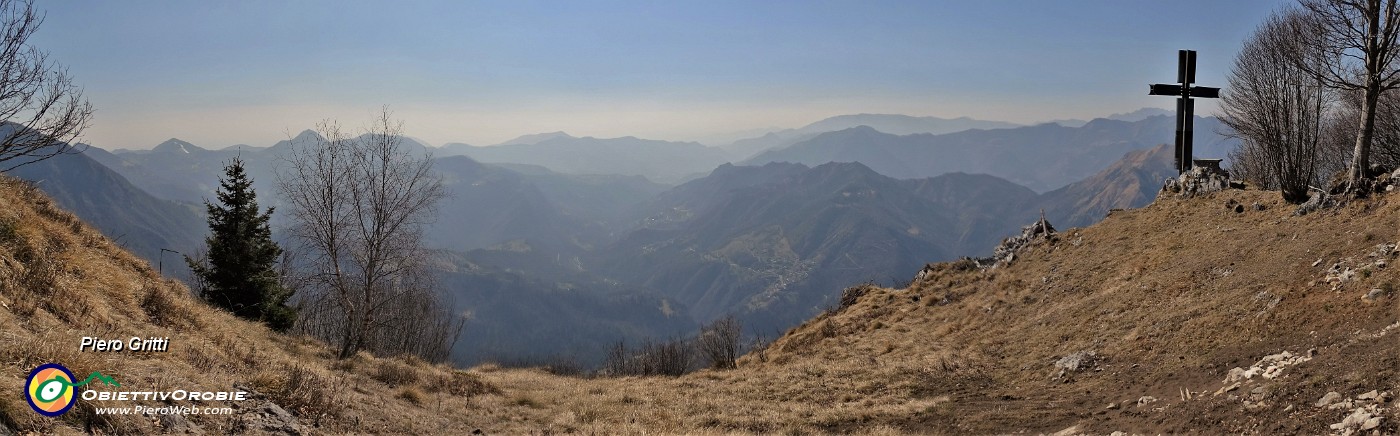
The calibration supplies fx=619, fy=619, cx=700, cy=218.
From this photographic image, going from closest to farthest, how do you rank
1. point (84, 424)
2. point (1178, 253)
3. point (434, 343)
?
1. point (84, 424)
2. point (1178, 253)
3. point (434, 343)

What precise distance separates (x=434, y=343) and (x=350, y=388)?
4365 cm

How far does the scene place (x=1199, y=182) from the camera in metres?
24.0

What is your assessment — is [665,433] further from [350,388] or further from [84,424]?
[84,424]

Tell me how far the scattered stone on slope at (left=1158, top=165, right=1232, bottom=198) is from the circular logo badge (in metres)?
30.7

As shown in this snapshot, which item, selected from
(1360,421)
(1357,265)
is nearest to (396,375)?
(1360,421)

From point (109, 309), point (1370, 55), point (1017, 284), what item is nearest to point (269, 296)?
point (109, 309)

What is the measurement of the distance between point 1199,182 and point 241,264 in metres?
36.9

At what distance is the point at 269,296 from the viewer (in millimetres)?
23922

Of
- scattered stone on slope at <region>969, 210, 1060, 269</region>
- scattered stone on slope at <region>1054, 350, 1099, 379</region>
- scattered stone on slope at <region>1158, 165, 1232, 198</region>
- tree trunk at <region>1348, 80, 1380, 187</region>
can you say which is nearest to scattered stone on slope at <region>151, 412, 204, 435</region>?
scattered stone on slope at <region>1054, 350, 1099, 379</region>

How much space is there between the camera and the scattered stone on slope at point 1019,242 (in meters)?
29.0

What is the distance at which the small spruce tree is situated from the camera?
76.2 feet

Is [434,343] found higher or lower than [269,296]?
Result: lower

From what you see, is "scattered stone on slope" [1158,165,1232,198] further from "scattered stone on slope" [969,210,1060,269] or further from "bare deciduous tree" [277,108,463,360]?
"bare deciduous tree" [277,108,463,360]

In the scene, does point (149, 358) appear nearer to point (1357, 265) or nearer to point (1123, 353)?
point (1123, 353)
